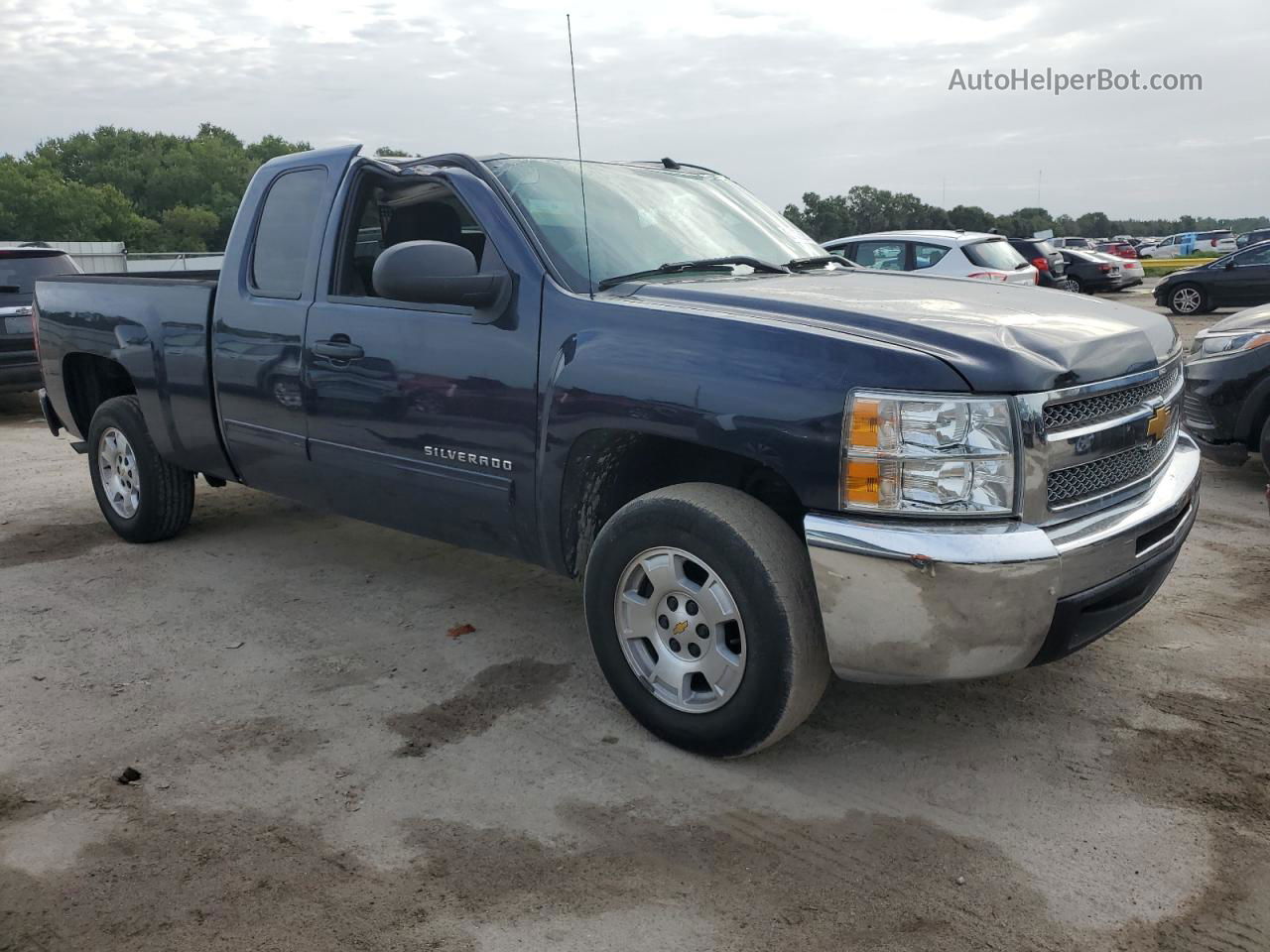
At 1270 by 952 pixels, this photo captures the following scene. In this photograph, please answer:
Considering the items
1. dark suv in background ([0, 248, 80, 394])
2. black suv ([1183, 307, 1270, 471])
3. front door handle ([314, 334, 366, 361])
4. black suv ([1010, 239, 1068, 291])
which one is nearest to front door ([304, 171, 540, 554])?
front door handle ([314, 334, 366, 361])

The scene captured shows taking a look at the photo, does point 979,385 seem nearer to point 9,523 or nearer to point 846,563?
point 846,563

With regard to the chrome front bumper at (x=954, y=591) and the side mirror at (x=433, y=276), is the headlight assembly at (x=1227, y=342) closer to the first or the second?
the chrome front bumper at (x=954, y=591)

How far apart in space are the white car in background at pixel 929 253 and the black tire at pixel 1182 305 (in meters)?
7.91

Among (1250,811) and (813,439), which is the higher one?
(813,439)

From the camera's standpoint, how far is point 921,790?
10.7ft

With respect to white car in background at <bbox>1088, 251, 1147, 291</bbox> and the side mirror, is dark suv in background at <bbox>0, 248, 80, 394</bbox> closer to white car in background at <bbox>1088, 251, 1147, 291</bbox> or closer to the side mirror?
the side mirror

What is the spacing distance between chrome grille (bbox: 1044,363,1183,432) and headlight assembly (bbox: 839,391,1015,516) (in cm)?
20

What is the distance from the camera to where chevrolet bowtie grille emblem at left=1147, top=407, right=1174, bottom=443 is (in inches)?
138

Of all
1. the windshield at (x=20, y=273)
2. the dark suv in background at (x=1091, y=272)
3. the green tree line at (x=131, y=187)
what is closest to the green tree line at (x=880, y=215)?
the dark suv in background at (x=1091, y=272)

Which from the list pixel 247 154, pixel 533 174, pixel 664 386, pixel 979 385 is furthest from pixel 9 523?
pixel 247 154

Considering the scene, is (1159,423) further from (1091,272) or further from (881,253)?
(1091,272)

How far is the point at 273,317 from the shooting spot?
4703 millimetres

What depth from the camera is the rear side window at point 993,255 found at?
42.7ft

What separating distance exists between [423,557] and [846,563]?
10.4ft
